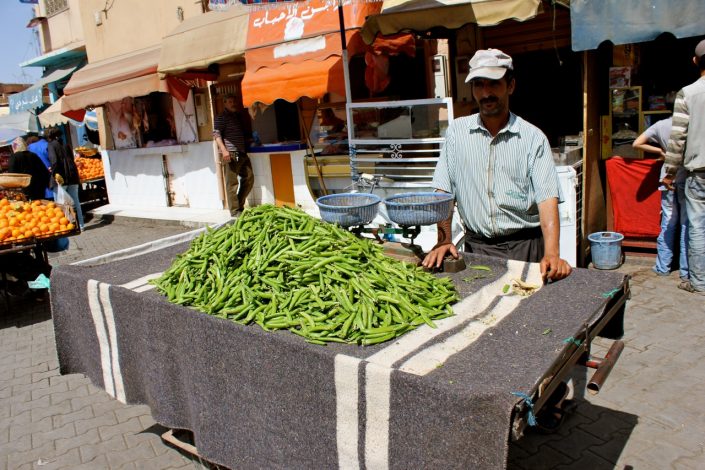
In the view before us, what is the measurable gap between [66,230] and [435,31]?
16.6 feet

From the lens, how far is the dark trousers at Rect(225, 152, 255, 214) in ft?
34.7

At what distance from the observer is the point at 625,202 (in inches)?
267

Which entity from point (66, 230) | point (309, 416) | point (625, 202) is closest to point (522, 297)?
point (309, 416)

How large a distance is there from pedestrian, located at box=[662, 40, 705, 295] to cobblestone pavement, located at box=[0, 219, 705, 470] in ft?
1.13

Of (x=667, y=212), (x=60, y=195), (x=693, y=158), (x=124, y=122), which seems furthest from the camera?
(x=124, y=122)

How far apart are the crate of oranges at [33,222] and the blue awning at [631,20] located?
5.89m

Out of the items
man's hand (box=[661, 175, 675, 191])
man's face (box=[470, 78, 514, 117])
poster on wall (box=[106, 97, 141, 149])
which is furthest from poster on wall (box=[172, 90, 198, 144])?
man's face (box=[470, 78, 514, 117])

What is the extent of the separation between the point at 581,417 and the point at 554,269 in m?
1.57

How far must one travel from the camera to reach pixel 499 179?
3.33 metres

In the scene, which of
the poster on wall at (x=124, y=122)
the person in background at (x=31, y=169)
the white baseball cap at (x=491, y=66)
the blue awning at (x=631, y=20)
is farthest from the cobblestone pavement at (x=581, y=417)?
the poster on wall at (x=124, y=122)

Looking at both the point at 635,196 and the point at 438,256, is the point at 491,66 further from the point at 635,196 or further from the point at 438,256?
the point at 635,196

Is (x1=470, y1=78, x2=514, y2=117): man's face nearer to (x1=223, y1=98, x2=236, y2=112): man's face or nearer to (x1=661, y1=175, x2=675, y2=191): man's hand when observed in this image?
(x1=661, y1=175, x2=675, y2=191): man's hand

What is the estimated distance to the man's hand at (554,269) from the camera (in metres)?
2.86

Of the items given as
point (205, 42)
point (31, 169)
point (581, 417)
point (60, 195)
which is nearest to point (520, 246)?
point (581, 417)
